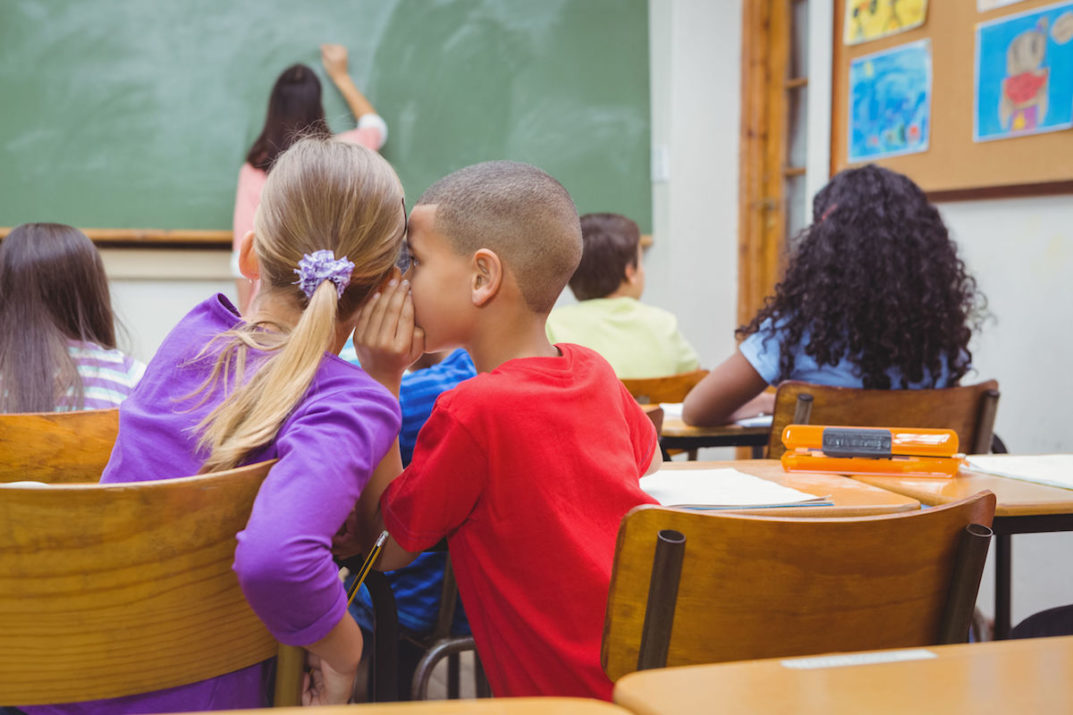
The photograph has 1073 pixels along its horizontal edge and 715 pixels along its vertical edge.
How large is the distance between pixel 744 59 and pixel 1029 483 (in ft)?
11.6

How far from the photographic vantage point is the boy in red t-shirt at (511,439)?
110 cm

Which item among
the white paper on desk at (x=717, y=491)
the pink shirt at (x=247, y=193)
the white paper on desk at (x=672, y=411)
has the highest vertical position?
the pink shirt at (x=247, y=193)

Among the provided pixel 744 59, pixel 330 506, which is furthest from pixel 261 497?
pixel 744 59

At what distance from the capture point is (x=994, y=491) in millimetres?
1419

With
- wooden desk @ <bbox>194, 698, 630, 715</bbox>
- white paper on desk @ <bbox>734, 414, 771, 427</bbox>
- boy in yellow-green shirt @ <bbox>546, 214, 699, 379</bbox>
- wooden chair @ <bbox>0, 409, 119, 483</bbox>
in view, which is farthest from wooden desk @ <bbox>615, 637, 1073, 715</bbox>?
boy in yellow-green shirt @ <bbox>546, 214, 699, 379</bbox>

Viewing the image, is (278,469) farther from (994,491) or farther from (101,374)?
(101,374)

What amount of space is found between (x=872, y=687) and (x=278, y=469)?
58cm

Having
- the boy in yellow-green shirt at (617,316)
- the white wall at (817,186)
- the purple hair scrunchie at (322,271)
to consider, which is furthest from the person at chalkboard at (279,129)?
the purple hair scrunchie at (322,271)

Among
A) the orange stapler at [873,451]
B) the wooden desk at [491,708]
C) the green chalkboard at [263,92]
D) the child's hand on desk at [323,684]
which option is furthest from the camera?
the green chalkboard at [263,92]

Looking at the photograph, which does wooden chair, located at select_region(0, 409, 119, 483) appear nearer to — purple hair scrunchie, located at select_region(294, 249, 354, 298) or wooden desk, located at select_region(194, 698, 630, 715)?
purple hair scrunchie, located at select_region(294, 249, 354, 298)

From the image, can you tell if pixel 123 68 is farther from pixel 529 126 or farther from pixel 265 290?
pixel 265 290

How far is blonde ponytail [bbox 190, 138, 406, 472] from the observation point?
3.44ft

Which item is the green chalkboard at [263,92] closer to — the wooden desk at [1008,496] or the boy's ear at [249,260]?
the boy's ear at [249,260]

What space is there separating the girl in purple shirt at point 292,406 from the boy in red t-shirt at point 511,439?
Answer: 7 centimetres
